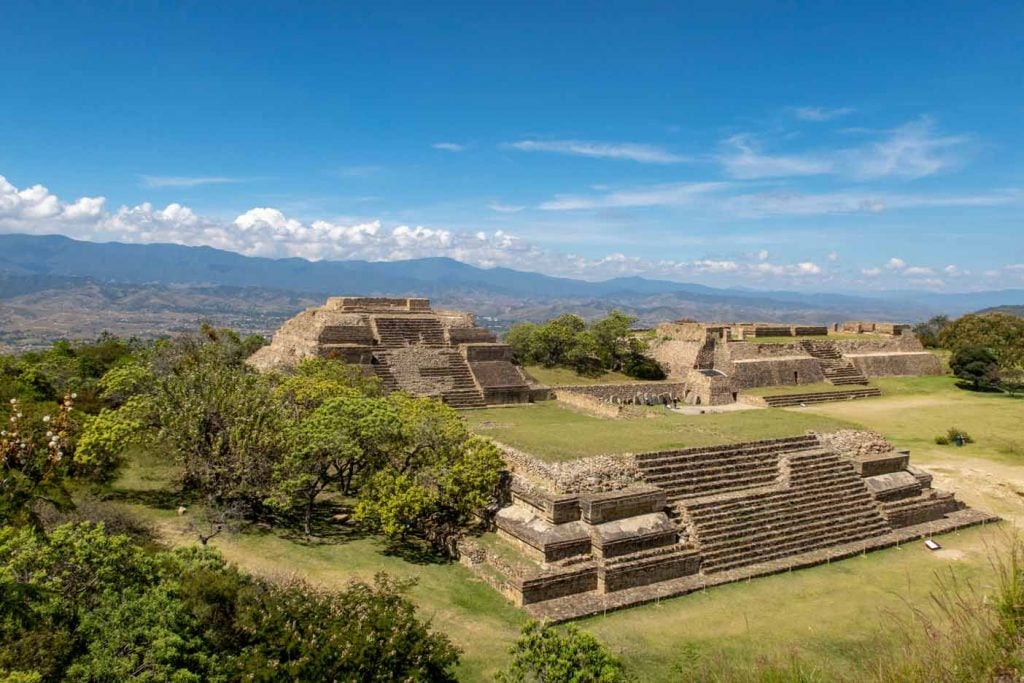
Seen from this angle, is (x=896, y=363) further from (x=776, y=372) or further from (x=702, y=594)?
(x=702, y=594)

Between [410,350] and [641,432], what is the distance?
12.5m

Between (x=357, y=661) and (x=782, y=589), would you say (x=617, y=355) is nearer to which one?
(x=782, y=589)

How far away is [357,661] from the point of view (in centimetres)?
736

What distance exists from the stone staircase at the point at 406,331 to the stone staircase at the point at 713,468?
1491 centimetres

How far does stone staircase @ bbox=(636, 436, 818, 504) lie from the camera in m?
13.5

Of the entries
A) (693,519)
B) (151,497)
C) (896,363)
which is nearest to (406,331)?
(151,497)

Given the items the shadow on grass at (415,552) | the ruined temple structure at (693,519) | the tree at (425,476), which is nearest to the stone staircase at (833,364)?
the ruined temple structure at (693,519)

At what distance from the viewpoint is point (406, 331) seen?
27312 millimetres

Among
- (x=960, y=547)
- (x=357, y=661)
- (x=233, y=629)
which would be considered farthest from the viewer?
(x=960, y=547)

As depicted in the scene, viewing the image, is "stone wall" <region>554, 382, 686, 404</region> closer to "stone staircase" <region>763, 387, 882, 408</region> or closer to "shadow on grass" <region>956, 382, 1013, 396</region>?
"stone staircase" <region>763, 387, 882, 408</region>

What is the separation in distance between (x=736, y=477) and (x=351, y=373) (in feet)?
40.0

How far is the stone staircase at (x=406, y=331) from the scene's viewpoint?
2670 centimetres

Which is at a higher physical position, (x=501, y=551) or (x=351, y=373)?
(x=351, y=373)

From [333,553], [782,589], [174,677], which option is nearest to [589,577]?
[782,589]
